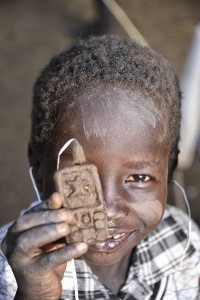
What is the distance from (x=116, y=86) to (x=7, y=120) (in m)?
1.97

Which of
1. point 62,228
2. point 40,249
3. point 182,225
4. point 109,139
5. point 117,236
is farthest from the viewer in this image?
point 182,225

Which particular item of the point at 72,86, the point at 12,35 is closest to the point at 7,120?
the point at 12,35

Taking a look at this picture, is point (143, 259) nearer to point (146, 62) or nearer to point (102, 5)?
point (146, 62)

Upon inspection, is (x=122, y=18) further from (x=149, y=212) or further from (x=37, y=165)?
(x=149, y=212)

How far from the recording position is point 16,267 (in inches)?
42.7

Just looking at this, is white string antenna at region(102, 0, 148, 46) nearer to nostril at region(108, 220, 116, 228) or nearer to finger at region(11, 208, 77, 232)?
nostril at region(108, 220, 116, 228)

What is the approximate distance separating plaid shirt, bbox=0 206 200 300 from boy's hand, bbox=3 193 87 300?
459 mm

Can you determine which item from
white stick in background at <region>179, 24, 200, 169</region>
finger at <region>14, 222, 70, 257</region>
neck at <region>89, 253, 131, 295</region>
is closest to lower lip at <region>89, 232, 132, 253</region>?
neck at <region>89, 253, 131, 295</region>

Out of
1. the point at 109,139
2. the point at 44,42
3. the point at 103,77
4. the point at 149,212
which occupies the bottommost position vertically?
the point at 149,212

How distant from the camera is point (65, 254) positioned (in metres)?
1.00

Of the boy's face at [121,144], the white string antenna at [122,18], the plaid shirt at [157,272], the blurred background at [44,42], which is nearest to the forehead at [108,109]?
the boy's face at [121,144]

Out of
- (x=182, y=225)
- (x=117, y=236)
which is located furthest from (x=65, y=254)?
(x=182, y=225)

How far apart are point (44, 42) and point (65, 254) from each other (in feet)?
10.0

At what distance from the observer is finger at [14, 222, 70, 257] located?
0.99m
